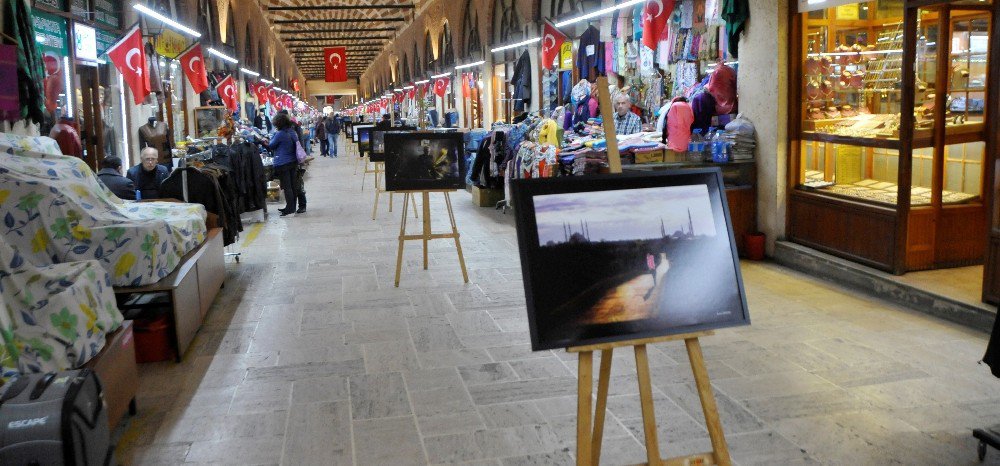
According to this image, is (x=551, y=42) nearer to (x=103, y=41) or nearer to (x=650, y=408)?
(x=103, y=41)

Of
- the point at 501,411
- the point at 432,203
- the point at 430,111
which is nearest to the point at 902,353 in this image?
the point at 501,411

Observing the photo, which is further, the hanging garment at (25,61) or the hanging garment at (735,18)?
the hanging garment at (735,18)

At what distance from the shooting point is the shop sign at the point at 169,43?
1281cm

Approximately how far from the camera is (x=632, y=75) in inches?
412

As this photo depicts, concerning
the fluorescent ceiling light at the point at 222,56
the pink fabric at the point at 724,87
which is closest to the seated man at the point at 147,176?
the pink fabric at the point at 724,87

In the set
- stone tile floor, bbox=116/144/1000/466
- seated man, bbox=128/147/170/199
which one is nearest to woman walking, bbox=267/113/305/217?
seated man, bbox=128/147/170/199

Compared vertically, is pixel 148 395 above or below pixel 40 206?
below

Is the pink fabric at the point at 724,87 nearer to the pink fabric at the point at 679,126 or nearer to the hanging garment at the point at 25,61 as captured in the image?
→ the pink fabric at the point at 679,126

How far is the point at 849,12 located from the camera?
253 inches

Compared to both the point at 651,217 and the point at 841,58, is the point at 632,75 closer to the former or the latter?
the point at 841,58

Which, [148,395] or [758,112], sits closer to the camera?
[148,395]

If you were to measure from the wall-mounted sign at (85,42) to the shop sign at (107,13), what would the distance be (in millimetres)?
217

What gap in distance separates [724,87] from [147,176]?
5244 millimetres

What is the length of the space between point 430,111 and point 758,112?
727 inches
